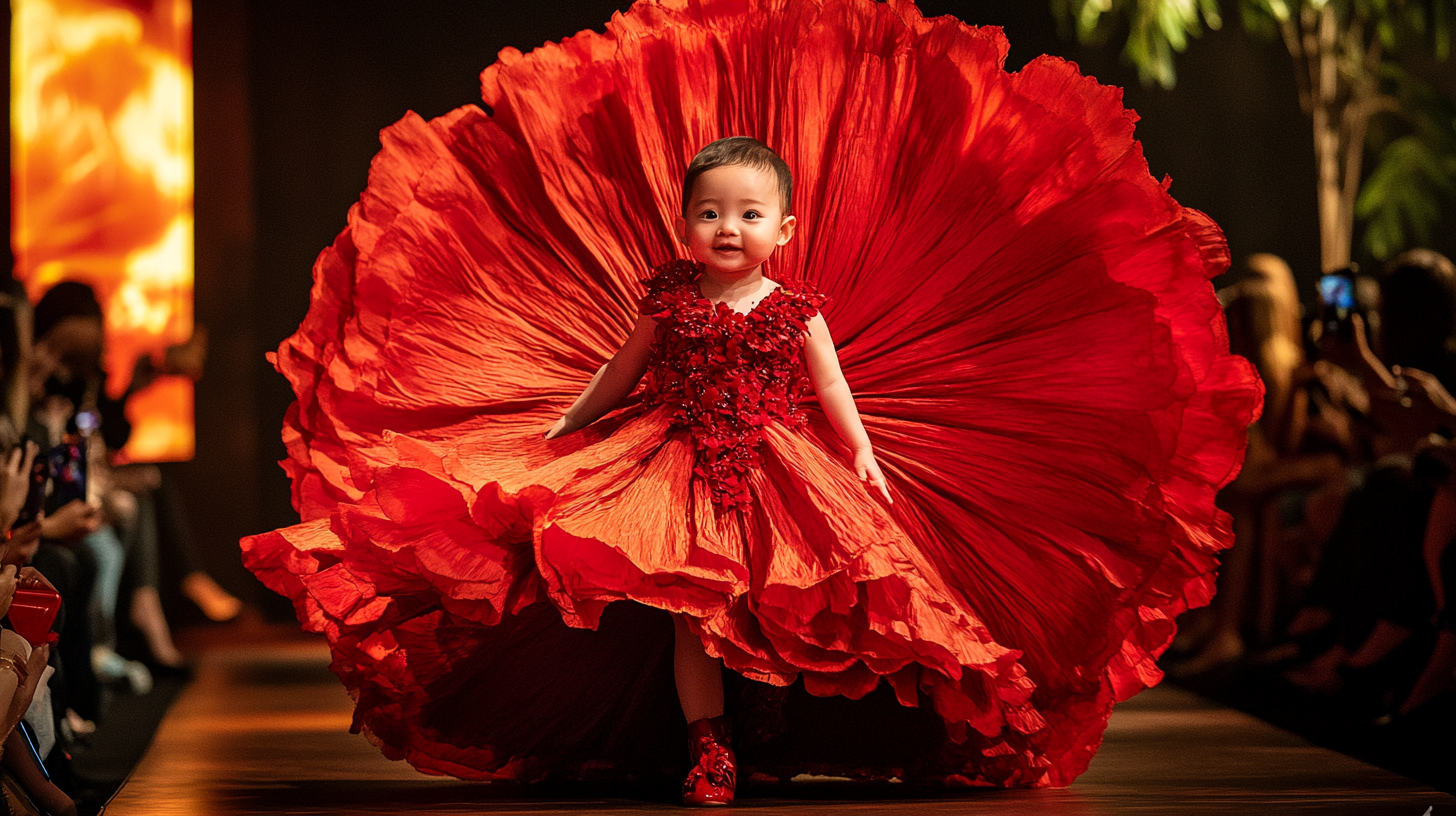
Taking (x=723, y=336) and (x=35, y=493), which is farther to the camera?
(x=35, y=493)

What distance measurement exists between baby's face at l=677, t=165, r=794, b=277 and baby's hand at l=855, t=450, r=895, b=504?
33cm

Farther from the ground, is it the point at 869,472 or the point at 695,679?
the point at 869,472

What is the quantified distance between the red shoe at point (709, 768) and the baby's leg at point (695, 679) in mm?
18

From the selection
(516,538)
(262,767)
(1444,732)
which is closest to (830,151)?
(516,538)

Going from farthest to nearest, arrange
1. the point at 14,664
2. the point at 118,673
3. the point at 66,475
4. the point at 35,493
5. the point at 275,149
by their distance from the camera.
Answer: the point at 275,149, the point at 118,673, the point at 66,475, the point at 35,493, the point at 14,664

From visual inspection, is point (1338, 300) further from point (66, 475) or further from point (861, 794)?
point (66, 475)

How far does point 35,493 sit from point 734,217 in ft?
4.27

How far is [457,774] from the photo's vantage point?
2725mm

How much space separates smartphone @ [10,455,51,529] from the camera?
2.91 meters

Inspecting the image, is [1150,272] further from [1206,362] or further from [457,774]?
[457,774]

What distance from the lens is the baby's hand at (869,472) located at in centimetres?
255

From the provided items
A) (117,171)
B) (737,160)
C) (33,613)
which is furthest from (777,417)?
(117,171)

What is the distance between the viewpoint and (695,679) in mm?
2559

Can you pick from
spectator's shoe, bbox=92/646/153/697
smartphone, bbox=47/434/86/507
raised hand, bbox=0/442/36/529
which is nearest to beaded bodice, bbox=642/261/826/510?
raised hand, bbox=0/442/36/529
